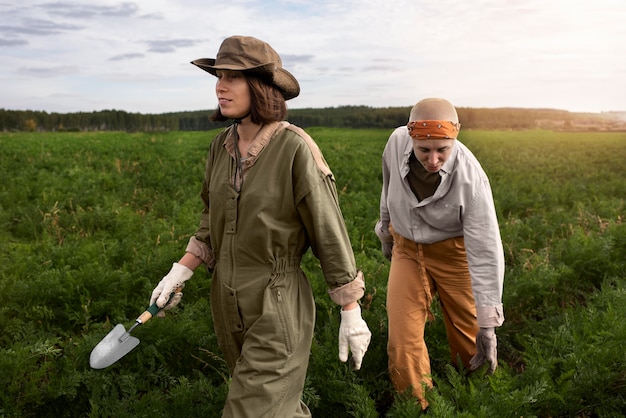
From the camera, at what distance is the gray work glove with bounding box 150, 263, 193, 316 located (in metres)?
2.88

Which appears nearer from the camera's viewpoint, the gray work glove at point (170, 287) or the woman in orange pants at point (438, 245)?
the gray work glove at point (170, 287)

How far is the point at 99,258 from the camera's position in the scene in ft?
19.8

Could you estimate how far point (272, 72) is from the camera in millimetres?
2514

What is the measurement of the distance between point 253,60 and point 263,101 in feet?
0.59

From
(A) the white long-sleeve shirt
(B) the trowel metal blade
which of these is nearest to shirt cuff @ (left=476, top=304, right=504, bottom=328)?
(A) the white long-sleeve shirt

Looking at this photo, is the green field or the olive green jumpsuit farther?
the green field

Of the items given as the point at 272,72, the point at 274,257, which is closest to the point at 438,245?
the point at 274,257

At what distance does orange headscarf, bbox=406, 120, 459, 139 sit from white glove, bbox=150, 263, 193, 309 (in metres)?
1.45

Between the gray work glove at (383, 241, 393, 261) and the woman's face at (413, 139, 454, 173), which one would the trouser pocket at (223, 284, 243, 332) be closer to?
the woman's face at (413, 139, 454, 173)

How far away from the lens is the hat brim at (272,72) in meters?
2.46

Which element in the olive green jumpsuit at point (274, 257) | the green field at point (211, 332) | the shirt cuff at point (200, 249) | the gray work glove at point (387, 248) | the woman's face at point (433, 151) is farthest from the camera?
the gray work glove at point (387, 248)

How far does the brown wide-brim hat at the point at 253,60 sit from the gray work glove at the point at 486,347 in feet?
5.59

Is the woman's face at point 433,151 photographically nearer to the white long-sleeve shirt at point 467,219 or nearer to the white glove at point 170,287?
the white long-sleeve shirt at point 467,219

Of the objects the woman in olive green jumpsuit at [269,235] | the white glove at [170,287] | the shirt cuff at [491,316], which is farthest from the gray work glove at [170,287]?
the shirt cuff at [491,316]
